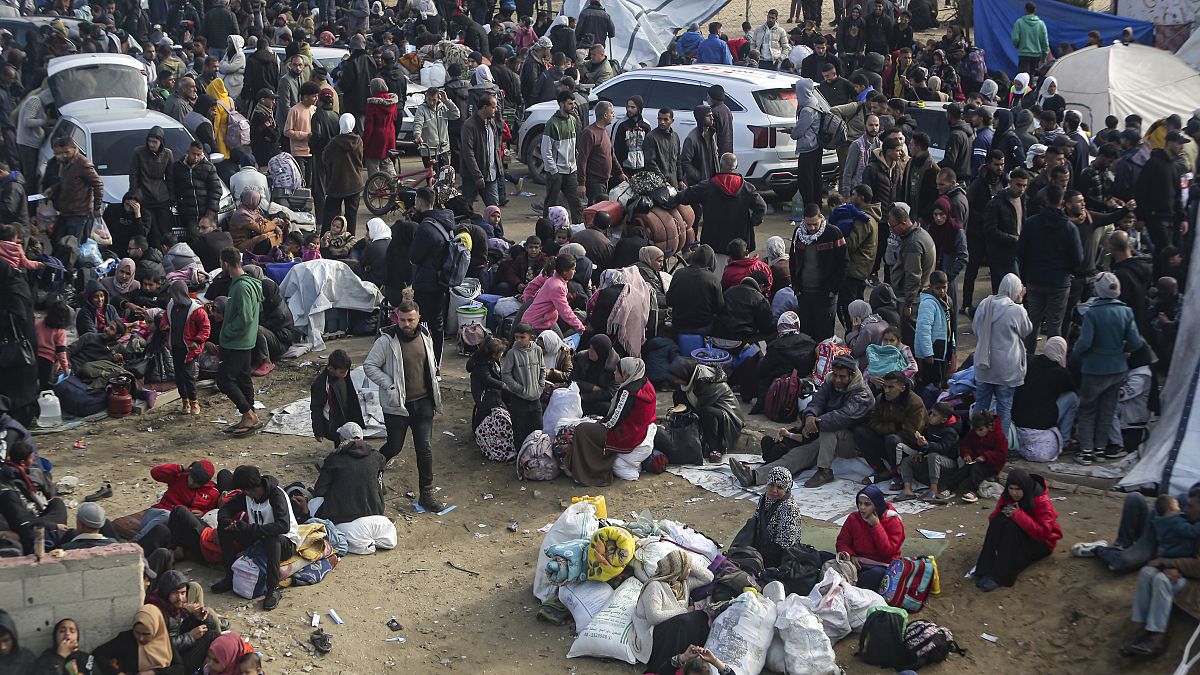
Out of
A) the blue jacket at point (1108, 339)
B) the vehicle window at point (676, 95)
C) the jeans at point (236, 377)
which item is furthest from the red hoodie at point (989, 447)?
the vehicle window at point (676, 95)

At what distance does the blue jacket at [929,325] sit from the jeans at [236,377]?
564cm

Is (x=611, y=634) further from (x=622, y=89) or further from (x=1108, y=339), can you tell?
(x=622, y=89)

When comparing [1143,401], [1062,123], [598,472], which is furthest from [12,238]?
[1062,123]

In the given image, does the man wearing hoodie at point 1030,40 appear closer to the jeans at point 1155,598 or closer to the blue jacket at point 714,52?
the blue jacket at point 714,52

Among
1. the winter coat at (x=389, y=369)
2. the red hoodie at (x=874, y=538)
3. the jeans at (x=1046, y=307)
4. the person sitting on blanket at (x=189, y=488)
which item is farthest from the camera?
the jeans at (x=1046, y=307)

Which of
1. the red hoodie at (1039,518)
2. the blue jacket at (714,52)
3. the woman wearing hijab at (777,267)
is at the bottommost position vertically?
the red hoodie at (1039,518)

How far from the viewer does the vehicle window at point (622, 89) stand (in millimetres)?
18766

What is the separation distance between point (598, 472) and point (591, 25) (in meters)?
15.4

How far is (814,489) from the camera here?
10914mm

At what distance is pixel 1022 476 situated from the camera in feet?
30.5

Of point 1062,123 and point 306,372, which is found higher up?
point 1062,123

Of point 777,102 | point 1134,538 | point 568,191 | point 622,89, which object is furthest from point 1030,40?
point 1134,538

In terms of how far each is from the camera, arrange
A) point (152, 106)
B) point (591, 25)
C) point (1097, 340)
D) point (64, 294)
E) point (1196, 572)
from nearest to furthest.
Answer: point (1196, 572), point (1097, 340), point (64, 294), point (152, 106), point (591, 25)

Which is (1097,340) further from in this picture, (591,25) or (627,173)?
(591,25)
